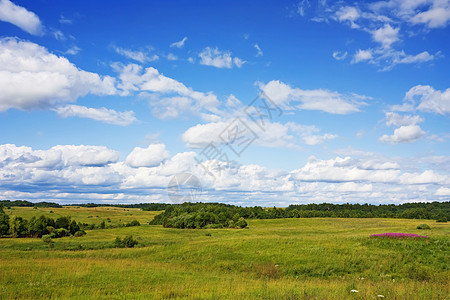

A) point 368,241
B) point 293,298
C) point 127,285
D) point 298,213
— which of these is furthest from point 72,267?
point 298,213

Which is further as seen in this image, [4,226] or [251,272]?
[4,226]

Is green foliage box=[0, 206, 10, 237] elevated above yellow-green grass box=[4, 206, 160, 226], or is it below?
above

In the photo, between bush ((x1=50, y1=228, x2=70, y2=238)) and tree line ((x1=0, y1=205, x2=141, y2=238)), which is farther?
tree line ((x1=0, y1=205, x2=141, y2=238))

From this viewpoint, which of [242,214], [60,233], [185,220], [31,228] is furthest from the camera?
[242,214]

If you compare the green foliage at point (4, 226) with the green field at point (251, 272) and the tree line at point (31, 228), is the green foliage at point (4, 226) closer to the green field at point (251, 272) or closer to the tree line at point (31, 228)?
the tree line at point (31, 228)

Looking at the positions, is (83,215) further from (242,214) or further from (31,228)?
(31,228)

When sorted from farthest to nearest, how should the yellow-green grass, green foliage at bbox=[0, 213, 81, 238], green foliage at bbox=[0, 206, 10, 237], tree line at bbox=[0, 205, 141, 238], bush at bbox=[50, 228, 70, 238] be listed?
the yellow-green grass
green foliage at bbox=[0, 213, 81, 238]
tree line at bbox=[0, 205, 141, 238]
bush at bbox=[50, 228, 70, 238]
green foliage at bbox=[0, 206, 10, 237]

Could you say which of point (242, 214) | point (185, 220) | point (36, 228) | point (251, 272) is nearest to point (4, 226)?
point (36, 228)

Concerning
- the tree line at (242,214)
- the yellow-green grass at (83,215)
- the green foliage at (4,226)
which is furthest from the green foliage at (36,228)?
the yellow-green grass at (83,215)

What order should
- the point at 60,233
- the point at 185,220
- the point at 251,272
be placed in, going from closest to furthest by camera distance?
the point at 251,272 → the point at 60,233 → the point at 185,220

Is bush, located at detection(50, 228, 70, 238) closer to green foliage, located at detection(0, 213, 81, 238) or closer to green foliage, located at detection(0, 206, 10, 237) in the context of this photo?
green foliage, located at detection(0, 213, 81, 238)

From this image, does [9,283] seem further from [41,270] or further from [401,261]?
[401,261]

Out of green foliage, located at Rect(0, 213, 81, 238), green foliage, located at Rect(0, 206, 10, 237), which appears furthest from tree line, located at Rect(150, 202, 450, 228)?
green foliage, located at Rect(0, 206, 10, 237)

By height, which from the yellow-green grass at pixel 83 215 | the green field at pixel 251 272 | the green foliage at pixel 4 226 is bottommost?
the yellow-green grass at pixel 83 215
